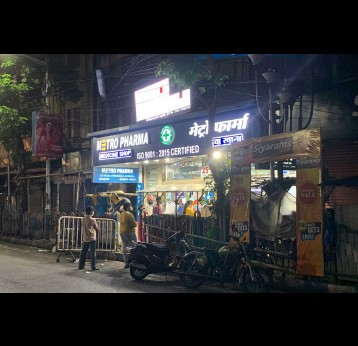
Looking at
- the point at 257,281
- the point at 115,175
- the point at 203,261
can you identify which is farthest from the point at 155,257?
the point at 115,175

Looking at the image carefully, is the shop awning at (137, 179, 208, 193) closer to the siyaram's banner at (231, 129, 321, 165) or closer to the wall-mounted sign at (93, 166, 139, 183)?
the wall-mounted sign at (93, 166, 139, 183)

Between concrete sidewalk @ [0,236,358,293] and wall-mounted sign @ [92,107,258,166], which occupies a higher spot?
wall-mounted sign @ [92,107,258,166]

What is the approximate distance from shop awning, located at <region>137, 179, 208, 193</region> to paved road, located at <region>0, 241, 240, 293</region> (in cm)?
394

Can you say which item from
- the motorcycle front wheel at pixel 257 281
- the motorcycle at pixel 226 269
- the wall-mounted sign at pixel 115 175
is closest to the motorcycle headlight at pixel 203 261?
the motorcycle at pixel 226 269

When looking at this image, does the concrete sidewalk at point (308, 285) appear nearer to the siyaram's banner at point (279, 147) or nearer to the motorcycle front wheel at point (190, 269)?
the motorcycle front wheel at point (190, 269)

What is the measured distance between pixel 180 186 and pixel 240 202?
21.0 feet

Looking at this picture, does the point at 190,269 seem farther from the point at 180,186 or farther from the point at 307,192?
the point at 180,186

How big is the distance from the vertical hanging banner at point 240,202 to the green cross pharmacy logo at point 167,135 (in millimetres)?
5534

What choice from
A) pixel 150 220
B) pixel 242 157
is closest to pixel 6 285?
pixel 150 220

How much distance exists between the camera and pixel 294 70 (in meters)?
12.9

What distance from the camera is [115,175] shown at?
19062mm

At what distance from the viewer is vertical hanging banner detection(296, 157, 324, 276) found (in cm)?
895

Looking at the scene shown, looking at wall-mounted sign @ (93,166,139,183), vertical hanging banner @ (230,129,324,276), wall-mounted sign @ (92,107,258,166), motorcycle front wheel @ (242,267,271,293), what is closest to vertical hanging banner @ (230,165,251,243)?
vertical hanging banner @ (230,129,324,276)

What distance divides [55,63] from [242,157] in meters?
15.0
